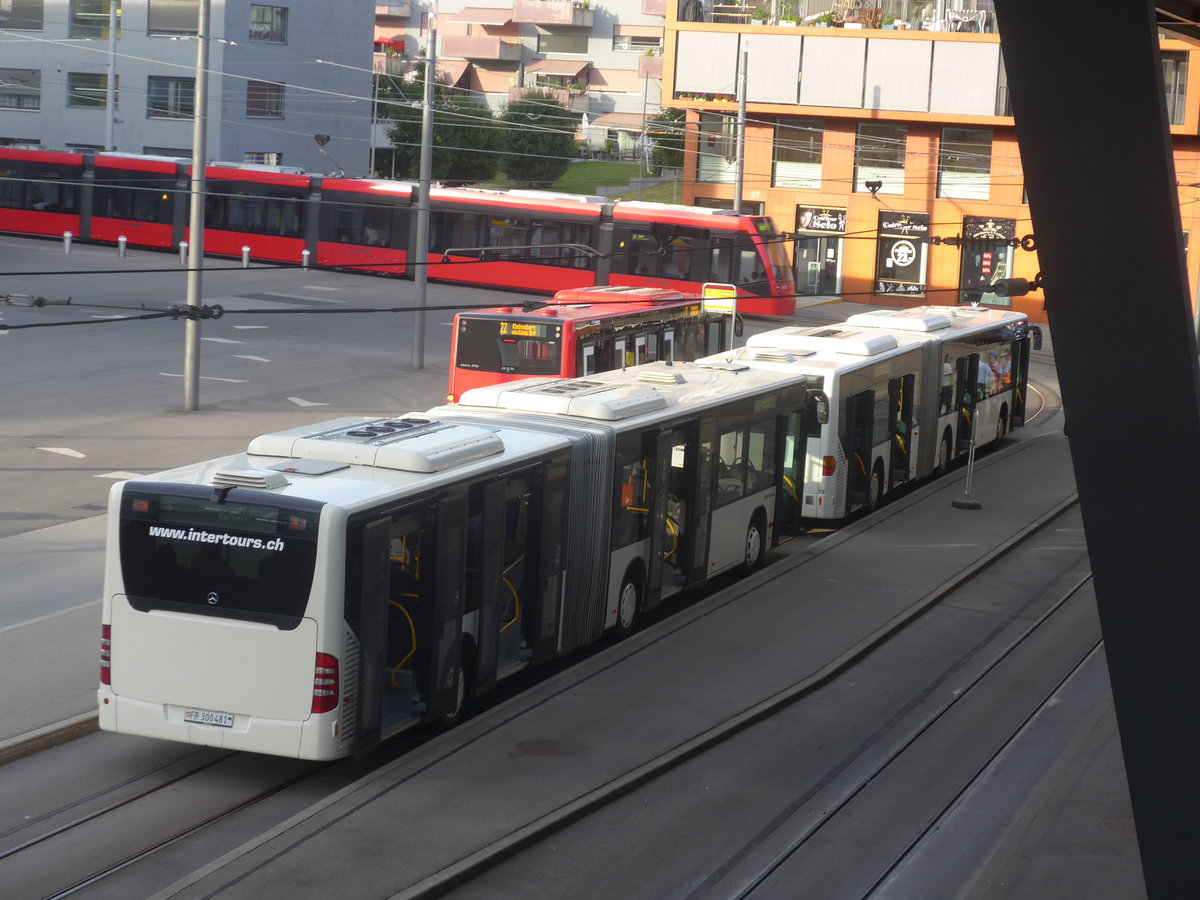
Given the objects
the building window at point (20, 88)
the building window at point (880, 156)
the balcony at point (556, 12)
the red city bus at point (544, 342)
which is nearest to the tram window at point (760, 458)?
the red city bus at point (544, 342)

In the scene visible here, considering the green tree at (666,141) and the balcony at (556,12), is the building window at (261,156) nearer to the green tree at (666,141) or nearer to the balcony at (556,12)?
the green tree at (666,141)

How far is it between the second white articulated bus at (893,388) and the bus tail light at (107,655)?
11.0 metres

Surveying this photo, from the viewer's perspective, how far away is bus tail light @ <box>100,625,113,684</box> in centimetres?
1031

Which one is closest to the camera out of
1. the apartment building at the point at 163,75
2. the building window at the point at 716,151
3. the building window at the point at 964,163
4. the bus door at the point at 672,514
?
the bus door at the point at 672,514

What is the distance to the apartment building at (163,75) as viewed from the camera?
61.2 metres

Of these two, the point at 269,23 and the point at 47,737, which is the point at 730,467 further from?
the point at 269,23

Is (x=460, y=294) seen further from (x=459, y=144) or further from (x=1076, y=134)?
(x=1076, y=134)

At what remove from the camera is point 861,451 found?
2123 centimetres

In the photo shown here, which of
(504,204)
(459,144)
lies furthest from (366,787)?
(459,144)

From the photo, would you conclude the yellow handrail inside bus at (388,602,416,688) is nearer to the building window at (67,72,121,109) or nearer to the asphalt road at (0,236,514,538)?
the asphalt road at (0,236,514,538)

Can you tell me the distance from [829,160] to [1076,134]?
49.4 metres

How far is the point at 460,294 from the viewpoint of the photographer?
45000mm

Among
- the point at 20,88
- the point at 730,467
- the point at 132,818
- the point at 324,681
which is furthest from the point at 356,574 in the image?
the point at 20,88

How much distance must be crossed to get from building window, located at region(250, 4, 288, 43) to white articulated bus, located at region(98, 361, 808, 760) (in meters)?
52.2
